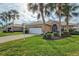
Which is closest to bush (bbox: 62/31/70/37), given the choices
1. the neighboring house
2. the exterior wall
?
the exterior wall

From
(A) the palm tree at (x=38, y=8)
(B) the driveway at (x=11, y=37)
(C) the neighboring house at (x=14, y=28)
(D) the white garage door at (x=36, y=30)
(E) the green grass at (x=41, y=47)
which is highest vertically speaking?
(A) the palm tree at (x=38, y=8)

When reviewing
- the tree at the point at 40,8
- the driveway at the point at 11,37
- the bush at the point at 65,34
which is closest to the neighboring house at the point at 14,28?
the driveway at the point at 11,37

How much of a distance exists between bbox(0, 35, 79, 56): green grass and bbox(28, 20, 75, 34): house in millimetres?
70

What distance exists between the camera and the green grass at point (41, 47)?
2.15 metres

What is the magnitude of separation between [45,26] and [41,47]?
8.1 inches

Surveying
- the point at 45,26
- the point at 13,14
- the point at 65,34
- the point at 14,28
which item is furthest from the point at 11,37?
the point at 65,34

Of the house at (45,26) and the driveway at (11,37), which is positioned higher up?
the house at (45,26)

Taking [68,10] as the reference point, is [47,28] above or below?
below

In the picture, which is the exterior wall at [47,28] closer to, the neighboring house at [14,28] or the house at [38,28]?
the house at [38,28]

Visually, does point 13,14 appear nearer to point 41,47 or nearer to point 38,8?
point 38,8

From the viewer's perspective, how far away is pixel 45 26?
220 cm

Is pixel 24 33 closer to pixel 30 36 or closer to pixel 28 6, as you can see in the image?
pixel 30 36

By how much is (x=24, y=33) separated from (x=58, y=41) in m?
0.34

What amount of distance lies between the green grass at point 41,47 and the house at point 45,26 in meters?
0.07
